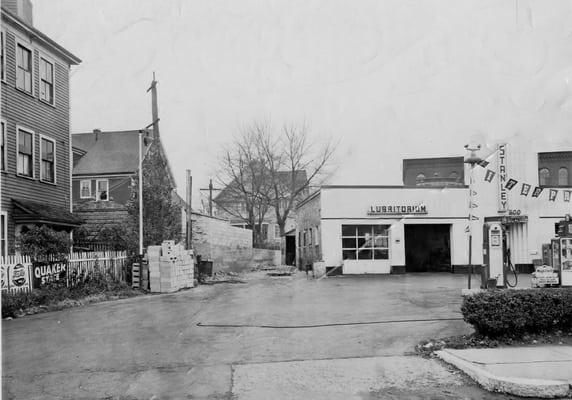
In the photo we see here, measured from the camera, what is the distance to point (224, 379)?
6.62 m

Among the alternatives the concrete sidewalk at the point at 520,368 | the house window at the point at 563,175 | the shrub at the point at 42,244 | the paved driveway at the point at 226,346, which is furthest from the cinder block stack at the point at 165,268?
the house window at the point at 563,175

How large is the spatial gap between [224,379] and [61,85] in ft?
54.6

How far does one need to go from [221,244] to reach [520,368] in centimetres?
2369

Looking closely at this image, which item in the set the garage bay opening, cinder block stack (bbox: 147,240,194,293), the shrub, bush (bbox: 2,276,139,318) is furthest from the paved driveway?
the garage bay opening

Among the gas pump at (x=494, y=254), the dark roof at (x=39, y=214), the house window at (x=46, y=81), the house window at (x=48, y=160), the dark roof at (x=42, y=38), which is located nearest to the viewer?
the gas pump at (x=494, y=254)

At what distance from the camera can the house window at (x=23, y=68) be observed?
→ 17580 millimetres

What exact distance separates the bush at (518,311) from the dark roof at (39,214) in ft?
46.0

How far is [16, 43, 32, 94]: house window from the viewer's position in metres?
17.6

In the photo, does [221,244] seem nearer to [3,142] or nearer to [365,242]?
[365,242]

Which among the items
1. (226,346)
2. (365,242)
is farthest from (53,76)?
(226,346)

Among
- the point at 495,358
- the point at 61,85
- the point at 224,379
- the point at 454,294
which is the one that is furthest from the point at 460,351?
the point at 61,85

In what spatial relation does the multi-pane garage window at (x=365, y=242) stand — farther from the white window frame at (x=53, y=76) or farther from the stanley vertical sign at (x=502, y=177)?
the white window frame at (x=53, y=76)

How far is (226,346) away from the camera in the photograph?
8.49m

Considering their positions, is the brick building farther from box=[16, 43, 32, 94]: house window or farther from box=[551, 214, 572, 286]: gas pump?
box=[551, 214, 572, 286]: gas pump
